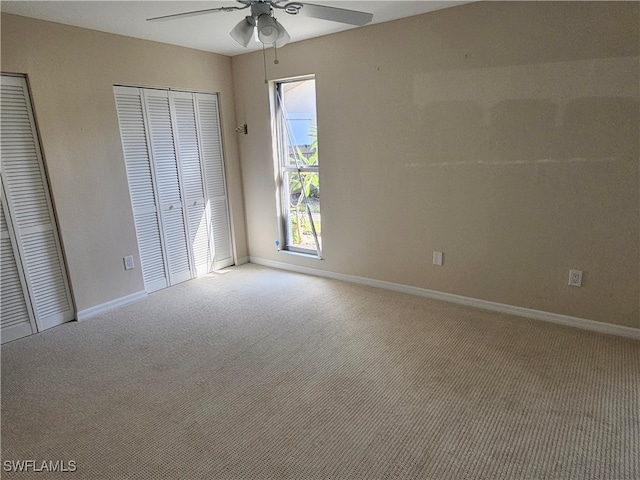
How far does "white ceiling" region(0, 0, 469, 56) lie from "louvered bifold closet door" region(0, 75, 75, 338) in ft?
1.86

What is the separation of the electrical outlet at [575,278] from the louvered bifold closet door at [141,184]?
355 centimetres

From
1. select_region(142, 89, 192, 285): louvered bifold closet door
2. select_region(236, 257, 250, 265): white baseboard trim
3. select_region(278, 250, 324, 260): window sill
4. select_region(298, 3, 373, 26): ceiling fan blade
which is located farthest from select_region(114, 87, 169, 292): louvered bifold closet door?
select_region(298, 3, 373, 26): ceiling fan blade

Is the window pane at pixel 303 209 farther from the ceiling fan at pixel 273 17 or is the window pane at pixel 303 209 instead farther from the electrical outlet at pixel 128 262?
the ceiling fan at pixel 273 17

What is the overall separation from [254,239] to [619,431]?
145 inches

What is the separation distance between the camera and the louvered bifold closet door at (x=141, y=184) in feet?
11.2

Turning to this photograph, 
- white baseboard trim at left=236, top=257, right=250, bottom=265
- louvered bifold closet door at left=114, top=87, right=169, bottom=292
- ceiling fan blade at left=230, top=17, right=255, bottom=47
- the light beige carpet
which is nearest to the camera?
the light beige carpet

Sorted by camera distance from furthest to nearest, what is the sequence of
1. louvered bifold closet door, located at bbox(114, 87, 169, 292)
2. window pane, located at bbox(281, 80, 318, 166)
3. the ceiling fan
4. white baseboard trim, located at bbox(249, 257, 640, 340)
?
window pane, located at bbox(281, 80, 318, 166), louvered bifold closet door, located at bbox(114, 87, 169, 292), white baseboard trim, located at bbox(249, 257, 640, 340), the ceiling fan

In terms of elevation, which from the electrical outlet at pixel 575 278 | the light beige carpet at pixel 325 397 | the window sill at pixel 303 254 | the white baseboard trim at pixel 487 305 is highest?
the electrical outlet at pixel 575 278

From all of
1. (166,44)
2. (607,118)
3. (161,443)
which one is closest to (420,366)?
(161,443)

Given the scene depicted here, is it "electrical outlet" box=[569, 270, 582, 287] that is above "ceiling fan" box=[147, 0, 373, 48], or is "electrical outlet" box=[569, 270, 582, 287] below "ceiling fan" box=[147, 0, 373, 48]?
below

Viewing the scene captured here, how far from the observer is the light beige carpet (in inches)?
68.2

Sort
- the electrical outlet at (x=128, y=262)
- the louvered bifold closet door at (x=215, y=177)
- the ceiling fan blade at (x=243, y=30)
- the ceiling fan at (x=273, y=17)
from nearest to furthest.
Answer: the ceiling fan at (x=273, y=17)
the ceiling fan blade at (x=243, y=30)
the electrical outlet at (x=128, y=262)
the louvered bifold closet door at (x=215, y=177)

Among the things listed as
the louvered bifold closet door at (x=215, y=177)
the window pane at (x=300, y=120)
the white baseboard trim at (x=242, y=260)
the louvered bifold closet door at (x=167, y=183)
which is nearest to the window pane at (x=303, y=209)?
the window pane at (x=300, y=120)

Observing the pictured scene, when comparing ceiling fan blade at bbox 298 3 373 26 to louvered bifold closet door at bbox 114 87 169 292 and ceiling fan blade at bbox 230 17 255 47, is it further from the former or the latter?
louvered bifold closet door at bbox 114 87 169 292
